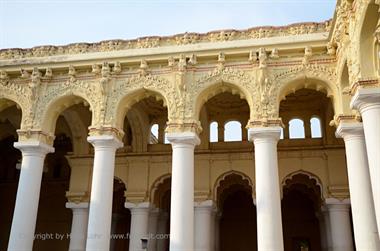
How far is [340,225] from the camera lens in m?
14.8

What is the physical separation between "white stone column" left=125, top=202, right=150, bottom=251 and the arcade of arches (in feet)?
0.14

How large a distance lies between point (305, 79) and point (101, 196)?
22.5 ft

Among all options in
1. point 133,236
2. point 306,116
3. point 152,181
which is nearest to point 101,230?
point 133,236

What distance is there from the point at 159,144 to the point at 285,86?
6.81 meters

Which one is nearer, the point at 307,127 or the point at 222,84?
the point at 222,84

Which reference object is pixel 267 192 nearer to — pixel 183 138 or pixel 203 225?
pixel 183 138

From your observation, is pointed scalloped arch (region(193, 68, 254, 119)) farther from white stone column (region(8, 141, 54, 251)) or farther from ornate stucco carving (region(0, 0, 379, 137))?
white stone column (region(8, 141, 54, 251))

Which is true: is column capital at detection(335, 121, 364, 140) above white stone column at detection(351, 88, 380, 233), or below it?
above

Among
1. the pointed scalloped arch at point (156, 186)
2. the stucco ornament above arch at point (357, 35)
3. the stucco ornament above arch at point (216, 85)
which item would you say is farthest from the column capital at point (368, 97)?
the pointed scalloped arch at point (156, 186)

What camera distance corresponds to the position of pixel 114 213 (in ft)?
66.1

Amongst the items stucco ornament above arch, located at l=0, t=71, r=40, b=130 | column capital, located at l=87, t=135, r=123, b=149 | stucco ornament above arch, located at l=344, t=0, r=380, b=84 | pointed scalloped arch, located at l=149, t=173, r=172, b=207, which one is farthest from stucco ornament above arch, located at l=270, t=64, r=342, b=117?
stucco ornament above arch, located at l=0, t=71, r=40, b=130

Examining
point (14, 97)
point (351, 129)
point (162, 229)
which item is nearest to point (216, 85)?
point (351, 129)

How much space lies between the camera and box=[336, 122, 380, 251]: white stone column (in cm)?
1086

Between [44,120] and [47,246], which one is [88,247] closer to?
[44,120]
